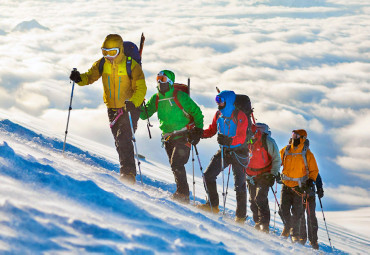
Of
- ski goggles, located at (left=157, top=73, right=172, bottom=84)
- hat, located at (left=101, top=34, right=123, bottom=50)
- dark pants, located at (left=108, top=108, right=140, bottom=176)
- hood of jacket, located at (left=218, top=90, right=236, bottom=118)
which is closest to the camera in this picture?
hat, located at (left=101, top=34, right=123, bottom=50)

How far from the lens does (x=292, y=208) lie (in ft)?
34.3

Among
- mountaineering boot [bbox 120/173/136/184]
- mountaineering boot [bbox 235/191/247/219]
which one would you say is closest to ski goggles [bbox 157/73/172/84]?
mountaineering boot [bbox 120/173/136/184]

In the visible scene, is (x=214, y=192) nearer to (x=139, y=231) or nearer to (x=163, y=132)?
(x=163, y=132)

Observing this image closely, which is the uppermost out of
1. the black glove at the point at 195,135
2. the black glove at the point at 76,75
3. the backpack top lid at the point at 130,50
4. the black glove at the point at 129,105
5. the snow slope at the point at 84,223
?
the backpack top lid at the point at 130,50

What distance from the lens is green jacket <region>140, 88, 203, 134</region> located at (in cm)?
793

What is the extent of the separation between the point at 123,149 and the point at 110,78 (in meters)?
1.33

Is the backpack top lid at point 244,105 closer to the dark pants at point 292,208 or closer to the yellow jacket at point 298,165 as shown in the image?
the yellow jacket at point 298,165

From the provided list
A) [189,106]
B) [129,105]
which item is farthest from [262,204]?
[129,105]

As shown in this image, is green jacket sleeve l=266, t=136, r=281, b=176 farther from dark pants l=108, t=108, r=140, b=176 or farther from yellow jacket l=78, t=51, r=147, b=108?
yellow jacket l=78, t=51, r=147, b=108

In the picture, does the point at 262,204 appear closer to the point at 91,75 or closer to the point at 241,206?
the point at 241,206

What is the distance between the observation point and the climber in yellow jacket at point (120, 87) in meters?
7.78

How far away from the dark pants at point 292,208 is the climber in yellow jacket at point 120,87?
13.7 feet

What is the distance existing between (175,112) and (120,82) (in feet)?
3.77

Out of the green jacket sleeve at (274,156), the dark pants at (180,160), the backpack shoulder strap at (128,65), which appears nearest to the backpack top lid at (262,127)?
the green jacket sleeve at (274,156)
